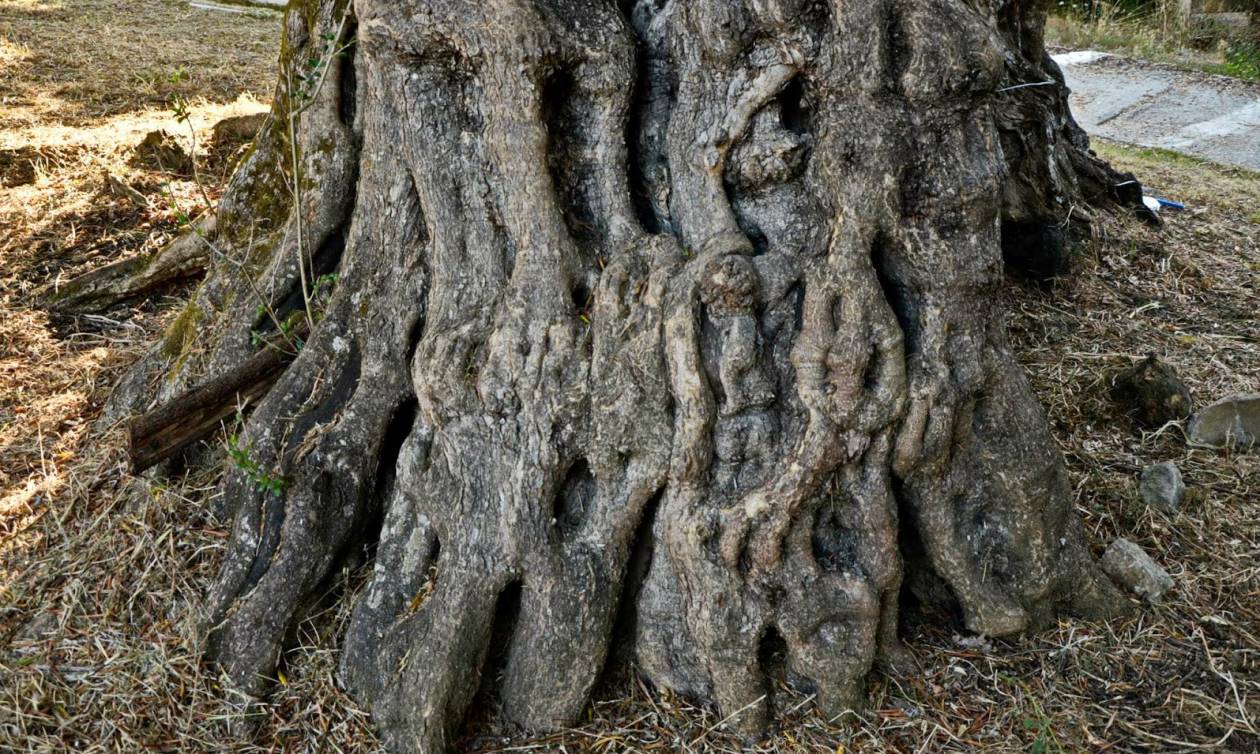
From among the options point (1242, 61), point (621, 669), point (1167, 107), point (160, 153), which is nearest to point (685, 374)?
point (621, 669)

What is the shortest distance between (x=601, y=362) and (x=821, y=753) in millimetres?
1295

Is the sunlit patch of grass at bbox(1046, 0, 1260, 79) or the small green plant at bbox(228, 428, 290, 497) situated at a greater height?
the sunlit patch of grass at bbox(1046, 0, 1260, 79)

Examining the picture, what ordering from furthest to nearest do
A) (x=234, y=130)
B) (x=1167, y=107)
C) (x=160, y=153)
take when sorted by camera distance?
(x=1167, y=107), (x=234, y=130), (x=160, y=153)

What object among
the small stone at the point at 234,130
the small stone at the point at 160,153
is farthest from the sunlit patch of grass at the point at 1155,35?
the small stone at the point at 160,153

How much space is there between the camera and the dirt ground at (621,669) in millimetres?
2939

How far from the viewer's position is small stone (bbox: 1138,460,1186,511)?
362 cm

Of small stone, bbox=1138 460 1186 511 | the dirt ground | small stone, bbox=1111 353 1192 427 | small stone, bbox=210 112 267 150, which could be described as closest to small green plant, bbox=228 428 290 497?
the dirt ground

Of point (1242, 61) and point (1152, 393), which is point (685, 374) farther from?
point (1242, 61)

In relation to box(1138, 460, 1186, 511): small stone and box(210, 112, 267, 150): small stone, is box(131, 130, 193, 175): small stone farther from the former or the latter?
box(1138, 460, 1186, 511): small stone

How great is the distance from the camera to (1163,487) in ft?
12.0

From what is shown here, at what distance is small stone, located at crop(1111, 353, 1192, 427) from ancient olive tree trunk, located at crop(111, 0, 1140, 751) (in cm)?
119

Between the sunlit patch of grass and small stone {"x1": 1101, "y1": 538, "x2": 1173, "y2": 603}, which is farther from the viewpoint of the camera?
the sunlit patch of grass

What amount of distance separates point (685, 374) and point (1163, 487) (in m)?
2.02

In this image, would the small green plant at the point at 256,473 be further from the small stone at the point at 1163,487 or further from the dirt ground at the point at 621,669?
the small stone at the point at 1163,487
